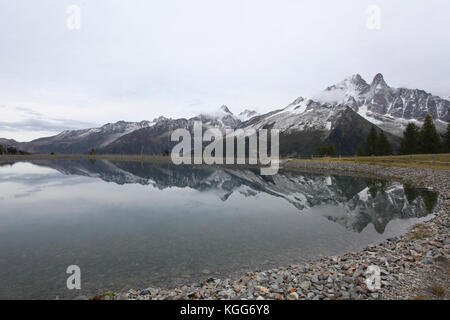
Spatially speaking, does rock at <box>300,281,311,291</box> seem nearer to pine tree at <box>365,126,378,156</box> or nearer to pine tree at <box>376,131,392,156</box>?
pine tree at <box>376,131,392,156</box>

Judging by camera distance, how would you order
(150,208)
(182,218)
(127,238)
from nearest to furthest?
(127,238)
(182,218)
(150,208)

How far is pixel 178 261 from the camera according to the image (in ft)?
51.8

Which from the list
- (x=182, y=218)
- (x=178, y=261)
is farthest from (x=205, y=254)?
(x=182, y=218)

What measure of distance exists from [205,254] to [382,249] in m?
12.0

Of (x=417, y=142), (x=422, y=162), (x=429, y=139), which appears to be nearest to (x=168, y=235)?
(x=422, y=162)

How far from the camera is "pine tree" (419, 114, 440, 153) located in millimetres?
86062

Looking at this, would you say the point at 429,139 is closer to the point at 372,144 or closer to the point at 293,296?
the point at 372,144

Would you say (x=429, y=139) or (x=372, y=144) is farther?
(x=372, y=144)

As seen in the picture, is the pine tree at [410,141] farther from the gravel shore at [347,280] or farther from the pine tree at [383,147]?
the gravel shore at [347,280]

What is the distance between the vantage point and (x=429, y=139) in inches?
3433

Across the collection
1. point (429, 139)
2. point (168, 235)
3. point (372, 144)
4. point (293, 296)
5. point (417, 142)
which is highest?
point (429, 139)
